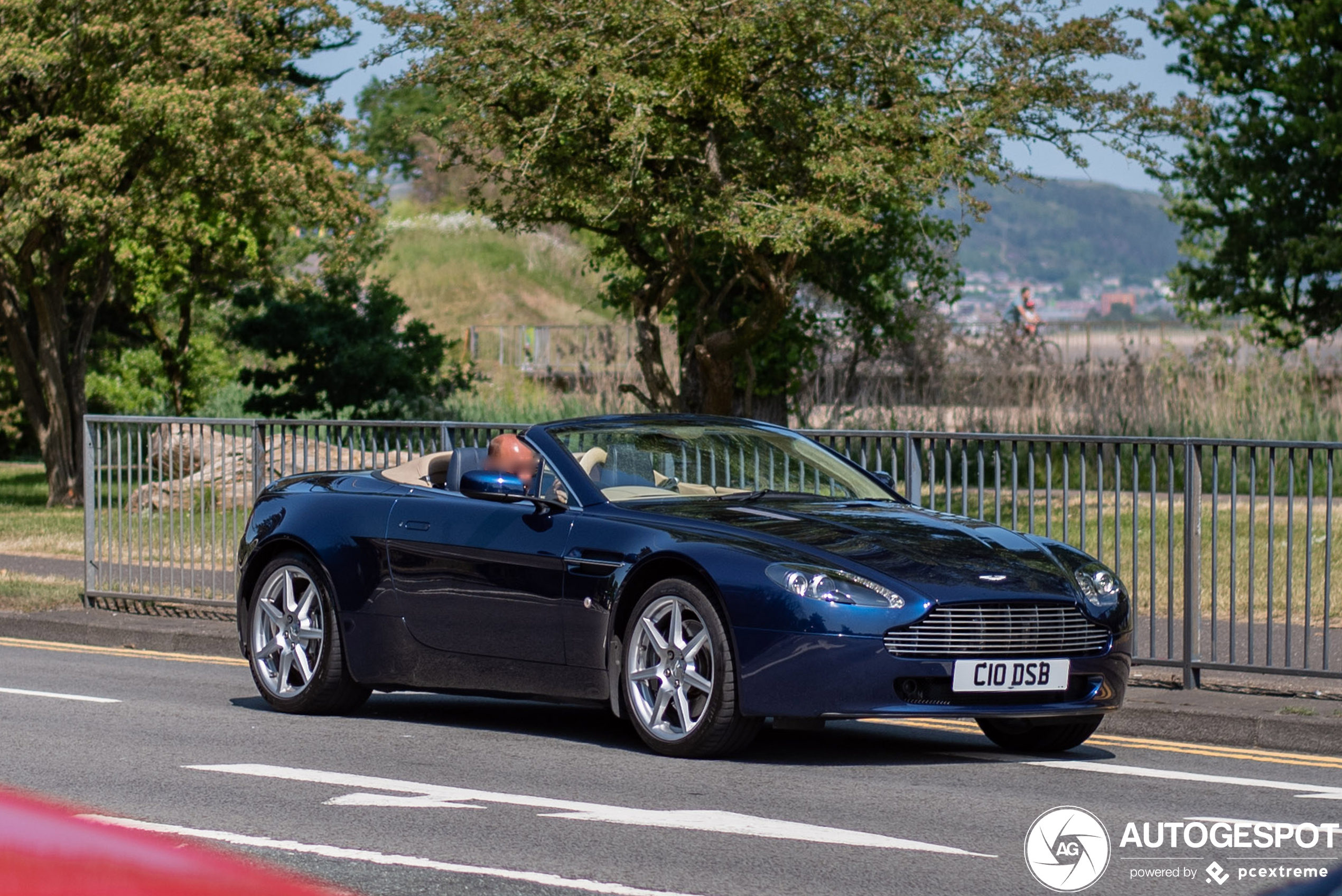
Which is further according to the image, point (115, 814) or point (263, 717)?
point (263, 717)

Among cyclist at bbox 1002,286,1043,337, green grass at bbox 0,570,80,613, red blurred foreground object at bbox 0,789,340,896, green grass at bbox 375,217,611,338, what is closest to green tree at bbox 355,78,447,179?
green grass at bbox 375,217,611,338

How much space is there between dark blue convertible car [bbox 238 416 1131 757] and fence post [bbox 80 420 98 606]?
4313mm

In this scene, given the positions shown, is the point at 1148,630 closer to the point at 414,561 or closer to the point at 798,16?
the point at 414,561

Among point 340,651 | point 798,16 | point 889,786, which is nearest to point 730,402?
point 798,16

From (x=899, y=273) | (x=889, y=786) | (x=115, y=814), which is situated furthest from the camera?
(x=899, y=273)

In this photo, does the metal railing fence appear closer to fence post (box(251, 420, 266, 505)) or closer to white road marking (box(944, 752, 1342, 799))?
fence post (box(251, 420, 266, 505))

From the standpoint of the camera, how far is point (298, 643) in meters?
9.27

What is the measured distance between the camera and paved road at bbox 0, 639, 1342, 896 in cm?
568

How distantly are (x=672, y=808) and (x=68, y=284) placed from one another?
28612 millimetres

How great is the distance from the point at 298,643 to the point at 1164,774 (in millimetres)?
4165

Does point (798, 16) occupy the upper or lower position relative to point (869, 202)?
upper

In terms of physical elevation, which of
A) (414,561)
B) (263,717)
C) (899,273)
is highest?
(899,273)

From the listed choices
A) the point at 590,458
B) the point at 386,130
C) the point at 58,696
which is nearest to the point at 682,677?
the point at 590,458

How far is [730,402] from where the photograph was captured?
2319 cm
